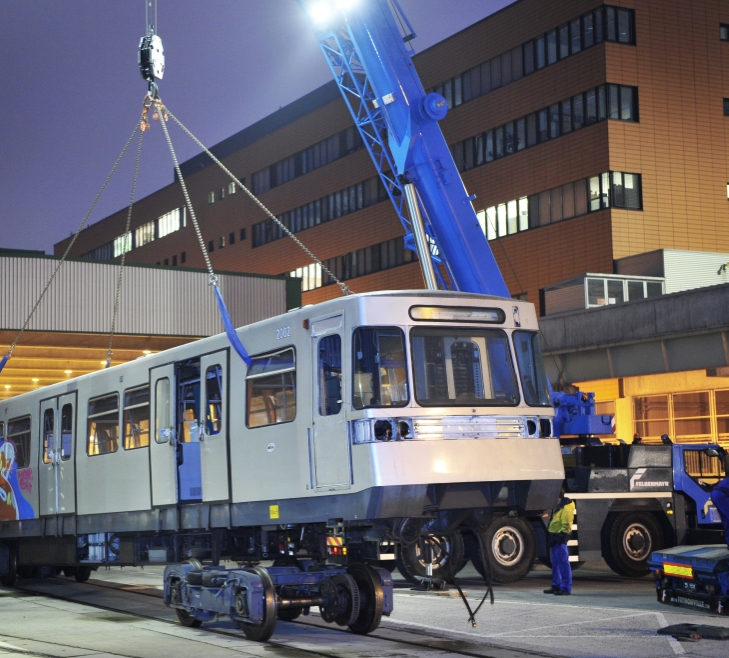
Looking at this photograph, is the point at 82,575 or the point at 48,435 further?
the point at 82,575

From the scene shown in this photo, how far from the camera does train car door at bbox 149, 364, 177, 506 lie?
15.2m

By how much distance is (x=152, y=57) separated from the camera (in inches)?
722

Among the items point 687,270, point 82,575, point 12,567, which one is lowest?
point 82,575

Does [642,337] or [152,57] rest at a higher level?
[152,57]

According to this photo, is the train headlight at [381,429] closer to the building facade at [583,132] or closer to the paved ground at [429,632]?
the paved ground at [429,632]

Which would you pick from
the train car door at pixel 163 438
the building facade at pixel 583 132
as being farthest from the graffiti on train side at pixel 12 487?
the building facade at pixel 583 132

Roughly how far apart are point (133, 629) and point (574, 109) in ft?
123

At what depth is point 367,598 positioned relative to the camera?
12.7 meters

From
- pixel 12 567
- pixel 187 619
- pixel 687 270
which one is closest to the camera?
pixel 187 619

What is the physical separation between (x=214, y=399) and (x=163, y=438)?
4.58 feet

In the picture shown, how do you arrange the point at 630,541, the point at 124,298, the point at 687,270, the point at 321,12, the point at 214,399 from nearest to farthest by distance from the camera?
the point at 214,399 → the point at 630,541 → the point at 321,12 → the point at 124,298 → the point at 687,270

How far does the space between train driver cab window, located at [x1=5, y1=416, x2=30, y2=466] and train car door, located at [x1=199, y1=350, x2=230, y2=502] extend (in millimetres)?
7137

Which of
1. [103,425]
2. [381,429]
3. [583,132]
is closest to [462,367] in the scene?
[381,429]

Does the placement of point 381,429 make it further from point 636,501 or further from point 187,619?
point 636,501
